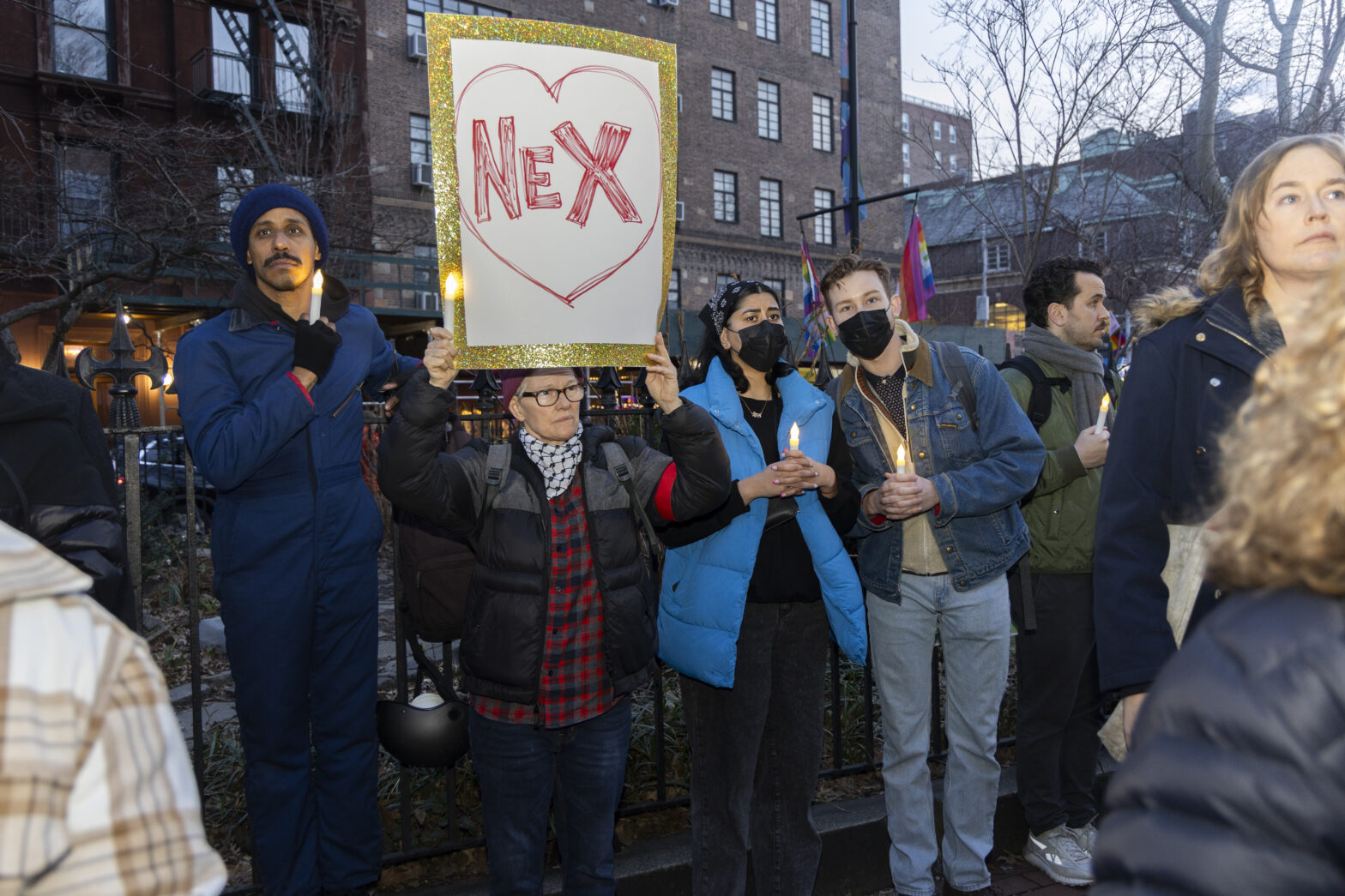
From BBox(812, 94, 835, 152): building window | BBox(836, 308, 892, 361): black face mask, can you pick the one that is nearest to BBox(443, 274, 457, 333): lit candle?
BBox(836, 308, 892, 361): black face mask

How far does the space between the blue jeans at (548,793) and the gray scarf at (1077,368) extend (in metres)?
2.45

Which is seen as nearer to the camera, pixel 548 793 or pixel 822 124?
pixel 548 793

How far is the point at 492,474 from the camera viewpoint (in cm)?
288

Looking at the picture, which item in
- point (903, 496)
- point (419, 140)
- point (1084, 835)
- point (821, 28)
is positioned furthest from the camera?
point (821, 28)

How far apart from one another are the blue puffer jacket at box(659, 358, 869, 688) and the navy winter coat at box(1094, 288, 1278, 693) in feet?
3.74

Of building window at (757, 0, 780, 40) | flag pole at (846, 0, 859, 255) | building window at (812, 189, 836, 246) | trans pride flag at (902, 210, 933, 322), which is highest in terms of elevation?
building window at (757, 0, 780, 40)

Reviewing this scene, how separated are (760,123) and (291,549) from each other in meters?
33.1

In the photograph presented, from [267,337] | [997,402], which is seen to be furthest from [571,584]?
[997,402]

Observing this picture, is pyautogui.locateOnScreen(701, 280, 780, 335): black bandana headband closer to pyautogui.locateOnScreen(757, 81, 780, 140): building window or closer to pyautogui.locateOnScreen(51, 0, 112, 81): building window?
pyautogui.locateOnScreen(51, 0, 112, 81): building window

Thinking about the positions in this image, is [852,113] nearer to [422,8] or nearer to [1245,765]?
[1245,765]

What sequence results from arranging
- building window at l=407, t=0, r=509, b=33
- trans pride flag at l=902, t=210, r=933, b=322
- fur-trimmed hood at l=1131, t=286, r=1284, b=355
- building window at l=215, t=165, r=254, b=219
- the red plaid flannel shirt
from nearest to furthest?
fur-trimmed hood at l=1131, t=286, r=1284, b=355 → the red plaid flannel shirt → trans pride flag at l=902, t=210, r=933, b=322 → building window at l=215, t=165, r=254, b=219 → building window at l=407, t=0, r=509, b=33

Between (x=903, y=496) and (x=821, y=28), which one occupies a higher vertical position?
(x=821, y=28)

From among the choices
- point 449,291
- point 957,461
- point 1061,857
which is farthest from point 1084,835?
point 449,291

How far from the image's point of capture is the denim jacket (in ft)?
11.3
